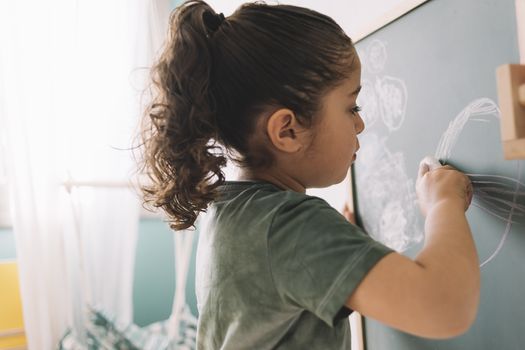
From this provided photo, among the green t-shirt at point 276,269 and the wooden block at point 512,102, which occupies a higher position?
the wooden block at point 512,102

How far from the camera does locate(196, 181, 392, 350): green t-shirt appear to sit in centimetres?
46

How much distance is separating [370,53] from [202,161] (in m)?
0.38

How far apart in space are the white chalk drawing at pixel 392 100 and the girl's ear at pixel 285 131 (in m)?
0.23

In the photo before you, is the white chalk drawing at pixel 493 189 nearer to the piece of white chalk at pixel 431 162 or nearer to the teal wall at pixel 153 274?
the piece of white chalk at pixel 431 162

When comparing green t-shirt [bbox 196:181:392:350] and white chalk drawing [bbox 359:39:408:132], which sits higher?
white chalk drawing [bbox 359:39:408:132]

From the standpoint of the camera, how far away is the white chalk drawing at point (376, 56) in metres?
0.80

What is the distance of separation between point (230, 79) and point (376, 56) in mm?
328

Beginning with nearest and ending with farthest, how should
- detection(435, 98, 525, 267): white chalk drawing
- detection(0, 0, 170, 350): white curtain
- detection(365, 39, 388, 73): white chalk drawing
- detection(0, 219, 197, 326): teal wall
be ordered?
detection(435, 98, 525, 267): white chalk drawing, detection(365, 39, 388, 73): white chalk drawing, detection(0, 0, 170, 350): white curtain, detection(0, 219, 197, 326): teal wall

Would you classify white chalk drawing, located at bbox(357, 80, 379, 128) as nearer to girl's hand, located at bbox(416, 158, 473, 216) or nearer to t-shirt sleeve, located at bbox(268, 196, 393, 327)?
girl's hand, located at bbox(416, 158, 473, 216)

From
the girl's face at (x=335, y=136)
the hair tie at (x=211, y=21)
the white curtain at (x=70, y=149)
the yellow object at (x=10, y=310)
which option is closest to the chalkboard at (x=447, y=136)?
the girl's face at (x=335, y=136)

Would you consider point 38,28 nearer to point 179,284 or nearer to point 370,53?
point 179,284

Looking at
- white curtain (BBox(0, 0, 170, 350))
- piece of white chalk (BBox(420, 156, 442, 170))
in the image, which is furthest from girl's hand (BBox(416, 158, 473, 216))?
white curtain (BBox(0, 0, 170, 350))

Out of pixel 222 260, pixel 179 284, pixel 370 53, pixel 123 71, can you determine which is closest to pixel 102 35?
Result: pixel 123 71

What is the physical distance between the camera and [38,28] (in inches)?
60.2
